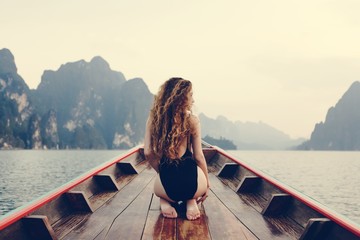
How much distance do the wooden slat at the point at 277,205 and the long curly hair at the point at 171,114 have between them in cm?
117

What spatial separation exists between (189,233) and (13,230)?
4.87 ft

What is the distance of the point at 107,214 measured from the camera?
440 cm

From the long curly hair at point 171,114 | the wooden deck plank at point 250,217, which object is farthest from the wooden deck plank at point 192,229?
the long curly hair at point 171,114

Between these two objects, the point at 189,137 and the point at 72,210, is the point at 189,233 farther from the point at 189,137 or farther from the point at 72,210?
the point at 72,210

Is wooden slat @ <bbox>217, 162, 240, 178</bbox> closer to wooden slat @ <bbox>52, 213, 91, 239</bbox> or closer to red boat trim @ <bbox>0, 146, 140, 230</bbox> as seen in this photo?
red boat trim @ <bbox>0, 146, 140, 230</bbox>

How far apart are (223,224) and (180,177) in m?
0.64

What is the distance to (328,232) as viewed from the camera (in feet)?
10.9

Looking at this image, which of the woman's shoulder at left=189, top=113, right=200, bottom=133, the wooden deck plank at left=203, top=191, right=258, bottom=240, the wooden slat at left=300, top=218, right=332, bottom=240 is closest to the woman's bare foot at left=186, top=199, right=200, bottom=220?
the wooden deck plank at left=203, top=191, right=258, bottom=240

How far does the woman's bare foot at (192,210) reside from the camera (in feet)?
13.7

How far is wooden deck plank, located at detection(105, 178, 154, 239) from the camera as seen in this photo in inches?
142

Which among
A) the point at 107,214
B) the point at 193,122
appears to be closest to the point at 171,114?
the point at 193,122

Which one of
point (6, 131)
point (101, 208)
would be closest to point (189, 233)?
point (101, 208)

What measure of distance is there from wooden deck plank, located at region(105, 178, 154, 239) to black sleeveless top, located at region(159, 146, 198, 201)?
433 millimetres

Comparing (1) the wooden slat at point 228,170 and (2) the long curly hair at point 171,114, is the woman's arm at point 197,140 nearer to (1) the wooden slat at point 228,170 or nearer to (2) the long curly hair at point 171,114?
(2) the long curly hair at point 171,114
